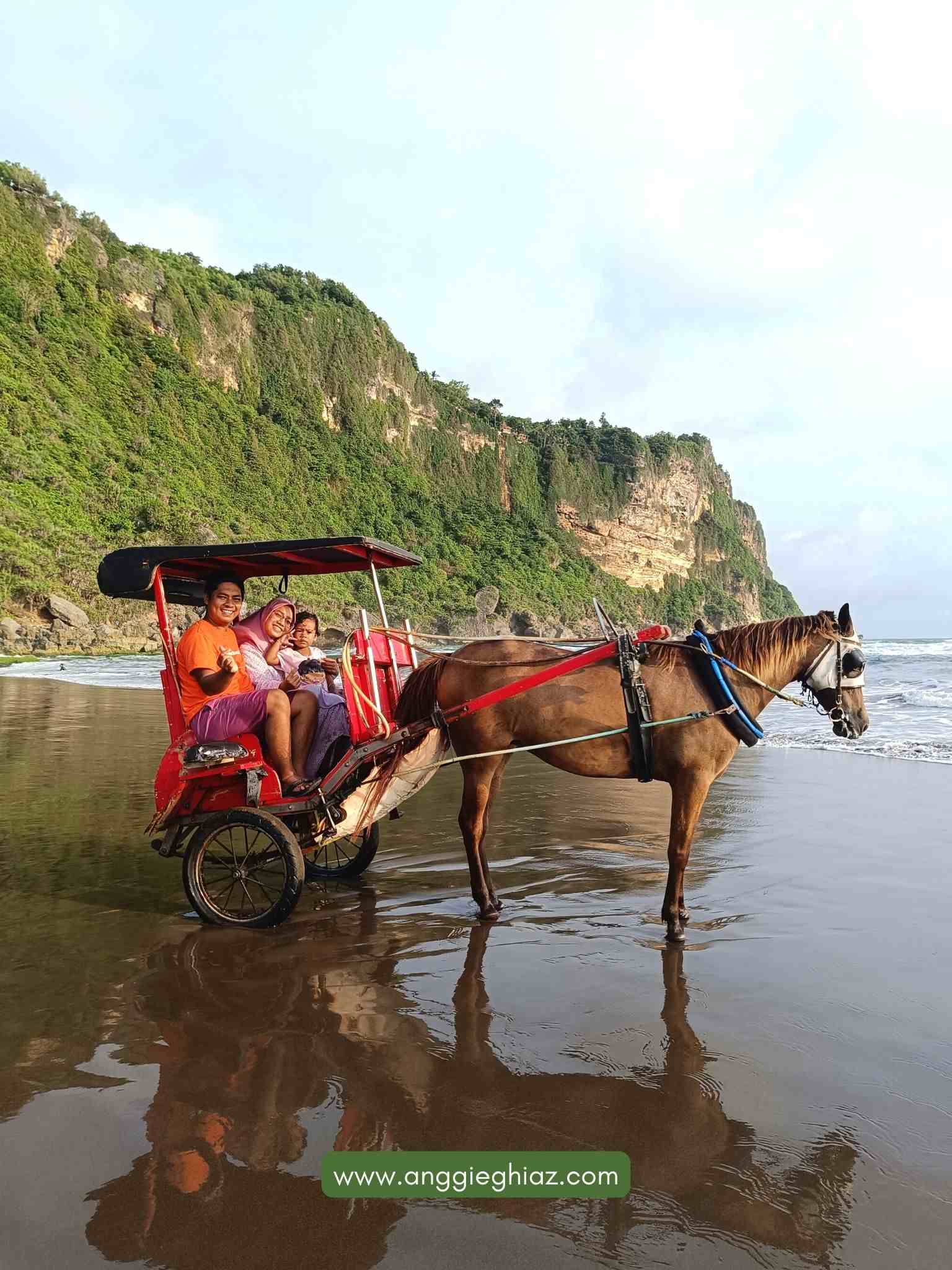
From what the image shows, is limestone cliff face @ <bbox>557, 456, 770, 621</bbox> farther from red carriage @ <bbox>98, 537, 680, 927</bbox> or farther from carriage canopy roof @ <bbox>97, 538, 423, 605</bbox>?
red carriage @ <bbox>98, 537, 680, 927</bbox>

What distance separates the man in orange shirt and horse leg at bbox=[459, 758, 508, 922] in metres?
0.93

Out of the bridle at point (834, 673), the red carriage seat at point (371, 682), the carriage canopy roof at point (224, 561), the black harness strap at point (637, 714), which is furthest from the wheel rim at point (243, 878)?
the bridle at point (834, 673)

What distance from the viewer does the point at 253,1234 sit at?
2041mm

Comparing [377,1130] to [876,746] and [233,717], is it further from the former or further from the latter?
[876,746]

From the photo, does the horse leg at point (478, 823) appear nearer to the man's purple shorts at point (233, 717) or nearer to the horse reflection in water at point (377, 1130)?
the horse reflection in water at point (377, 1130)

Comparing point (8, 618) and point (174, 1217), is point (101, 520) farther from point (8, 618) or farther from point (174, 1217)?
point (174, 1217)

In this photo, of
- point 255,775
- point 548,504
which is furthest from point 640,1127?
point 548,504

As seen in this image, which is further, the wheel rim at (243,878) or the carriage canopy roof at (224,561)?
the carriage canopy roof at (224,561)

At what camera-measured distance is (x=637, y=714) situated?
4367 millimetres

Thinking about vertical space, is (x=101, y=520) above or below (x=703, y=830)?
above

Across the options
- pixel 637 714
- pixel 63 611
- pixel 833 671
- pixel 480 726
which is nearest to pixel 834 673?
pixel 833 671

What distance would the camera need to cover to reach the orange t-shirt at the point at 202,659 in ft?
15.2

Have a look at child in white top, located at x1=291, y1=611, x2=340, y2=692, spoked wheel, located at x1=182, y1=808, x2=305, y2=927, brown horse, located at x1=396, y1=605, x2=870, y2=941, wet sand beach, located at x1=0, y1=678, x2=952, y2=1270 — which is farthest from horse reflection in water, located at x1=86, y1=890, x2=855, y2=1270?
child in white top, located at x1=291, y1=611, x2=340, y2=692

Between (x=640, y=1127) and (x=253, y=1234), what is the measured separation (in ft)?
4.04
